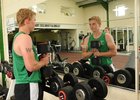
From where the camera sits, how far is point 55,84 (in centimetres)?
226

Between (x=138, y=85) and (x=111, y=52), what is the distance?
1.73ft

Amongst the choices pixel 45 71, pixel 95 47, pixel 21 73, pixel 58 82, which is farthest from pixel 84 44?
pixel 21 73

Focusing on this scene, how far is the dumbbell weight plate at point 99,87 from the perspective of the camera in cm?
195

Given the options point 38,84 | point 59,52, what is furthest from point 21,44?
point 59,52

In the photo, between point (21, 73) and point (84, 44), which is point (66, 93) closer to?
point (21, 73)

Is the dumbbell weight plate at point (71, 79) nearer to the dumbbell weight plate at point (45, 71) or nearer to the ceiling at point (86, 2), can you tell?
the dumbbell weight plate at point (45, 71)

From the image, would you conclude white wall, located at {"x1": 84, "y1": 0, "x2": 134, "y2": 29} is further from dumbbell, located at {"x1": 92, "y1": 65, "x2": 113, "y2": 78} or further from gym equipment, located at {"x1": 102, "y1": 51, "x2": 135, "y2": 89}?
dumbbell, located at {"x1": 92, "y1": 65, "x2": 113, "y2": 78}

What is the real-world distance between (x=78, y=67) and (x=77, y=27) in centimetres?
63

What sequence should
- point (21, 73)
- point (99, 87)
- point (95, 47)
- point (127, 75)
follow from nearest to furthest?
point (21, 73) → point (99, 87) → point (127, 75) → point (95, 47)

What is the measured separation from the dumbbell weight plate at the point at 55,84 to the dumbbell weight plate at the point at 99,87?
366mm

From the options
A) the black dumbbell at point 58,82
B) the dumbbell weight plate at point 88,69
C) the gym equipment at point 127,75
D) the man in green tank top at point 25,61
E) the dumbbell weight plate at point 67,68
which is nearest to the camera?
the man in green tank top at point 25,61

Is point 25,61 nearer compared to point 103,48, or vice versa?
point 25,61

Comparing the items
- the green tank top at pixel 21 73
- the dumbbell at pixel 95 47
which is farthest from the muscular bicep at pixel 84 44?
the green tank top at pixel 21 73

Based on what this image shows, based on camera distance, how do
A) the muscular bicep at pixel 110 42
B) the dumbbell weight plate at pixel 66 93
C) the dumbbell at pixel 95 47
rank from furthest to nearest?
the dumbbell at pixel 95 47, the muscular bicep at pixel 110 42, the dumbbell weight plate at pixel 66 93
